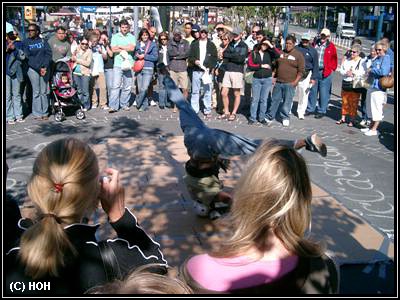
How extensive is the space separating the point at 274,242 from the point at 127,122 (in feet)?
25.8

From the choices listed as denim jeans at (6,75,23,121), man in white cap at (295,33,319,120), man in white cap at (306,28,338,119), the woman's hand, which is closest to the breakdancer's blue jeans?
the woman's hand

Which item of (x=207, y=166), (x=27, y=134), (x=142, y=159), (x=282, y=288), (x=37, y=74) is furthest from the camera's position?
(x=37, y=74)

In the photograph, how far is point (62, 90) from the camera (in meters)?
9.52

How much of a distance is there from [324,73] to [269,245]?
355 inches

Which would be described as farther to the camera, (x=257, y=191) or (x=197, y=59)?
(x=197, y=59)

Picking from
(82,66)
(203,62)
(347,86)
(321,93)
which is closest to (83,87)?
(82,66)

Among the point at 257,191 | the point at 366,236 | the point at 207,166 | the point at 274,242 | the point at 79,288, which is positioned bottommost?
the point at 366,236

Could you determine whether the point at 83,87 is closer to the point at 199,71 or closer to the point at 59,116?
the point at 59,116

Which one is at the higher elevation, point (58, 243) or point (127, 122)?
point (58, 243)

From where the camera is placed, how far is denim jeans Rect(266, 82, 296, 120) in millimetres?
9508

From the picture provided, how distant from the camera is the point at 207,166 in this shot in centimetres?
468

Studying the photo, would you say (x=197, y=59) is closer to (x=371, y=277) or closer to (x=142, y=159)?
(x=142, y=159)

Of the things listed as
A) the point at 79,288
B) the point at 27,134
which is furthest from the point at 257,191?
the point at 27,134

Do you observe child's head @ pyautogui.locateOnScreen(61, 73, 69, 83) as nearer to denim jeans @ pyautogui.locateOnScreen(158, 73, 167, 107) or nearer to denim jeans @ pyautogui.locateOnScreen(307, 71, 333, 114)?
denim jeans @ pyautogui.locateOnScreen(158, 73, 167, 107)
